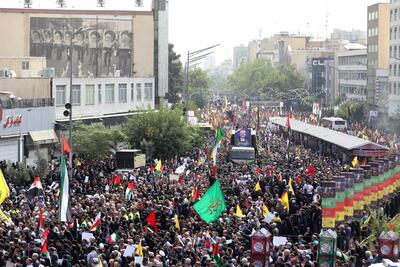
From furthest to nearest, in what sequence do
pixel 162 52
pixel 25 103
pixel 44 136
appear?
1. pixel 162 52
2. pixel 44 136
3. pixel 25 103

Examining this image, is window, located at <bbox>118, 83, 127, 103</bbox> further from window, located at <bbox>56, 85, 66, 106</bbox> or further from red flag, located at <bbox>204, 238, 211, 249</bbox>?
red flag, located at <bbox>204, 238, 211, 249</bbox>

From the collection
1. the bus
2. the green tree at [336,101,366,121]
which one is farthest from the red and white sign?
the green tree at [336,101,366,121]

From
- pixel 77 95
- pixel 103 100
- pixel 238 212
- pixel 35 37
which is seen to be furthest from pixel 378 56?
pixel 238 212

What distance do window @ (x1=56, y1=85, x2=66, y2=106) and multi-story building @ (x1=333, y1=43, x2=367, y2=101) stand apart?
64.1m

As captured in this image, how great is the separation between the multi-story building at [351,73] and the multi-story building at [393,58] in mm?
18606

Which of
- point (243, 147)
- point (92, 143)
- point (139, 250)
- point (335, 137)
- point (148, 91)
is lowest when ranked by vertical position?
point (243, 147)

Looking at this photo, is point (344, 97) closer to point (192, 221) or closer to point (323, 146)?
point (323, 146)

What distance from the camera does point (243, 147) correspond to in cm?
6212

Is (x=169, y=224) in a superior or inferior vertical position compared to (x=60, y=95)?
inferior

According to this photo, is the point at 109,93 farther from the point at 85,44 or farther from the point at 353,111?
the point at 353,111

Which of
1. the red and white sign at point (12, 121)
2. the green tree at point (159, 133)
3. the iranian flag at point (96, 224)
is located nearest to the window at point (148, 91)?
the green tree at point (159, 133)

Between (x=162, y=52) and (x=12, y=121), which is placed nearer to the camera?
(x=12, y=121)

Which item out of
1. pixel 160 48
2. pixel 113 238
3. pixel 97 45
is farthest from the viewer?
pixel 160 48

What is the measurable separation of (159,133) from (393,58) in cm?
5060
